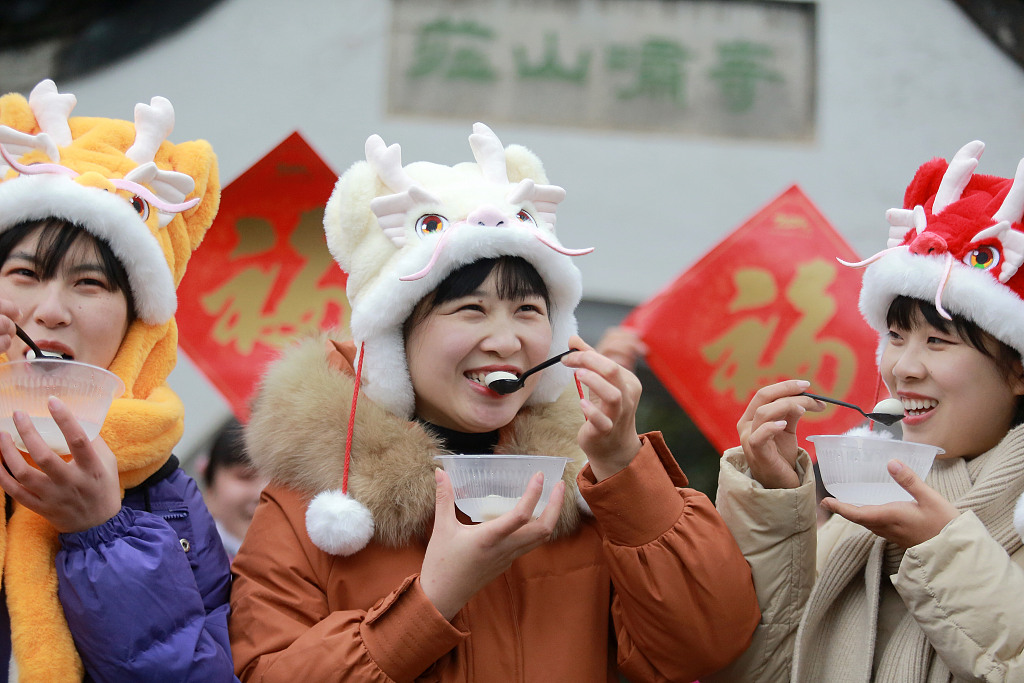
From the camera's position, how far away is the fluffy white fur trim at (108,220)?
2.10m

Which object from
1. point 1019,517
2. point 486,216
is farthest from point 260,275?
point 1019,517

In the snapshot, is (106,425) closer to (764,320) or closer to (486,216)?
(486,216)

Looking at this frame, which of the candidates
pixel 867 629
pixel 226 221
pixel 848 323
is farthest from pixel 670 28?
pixel 867 629

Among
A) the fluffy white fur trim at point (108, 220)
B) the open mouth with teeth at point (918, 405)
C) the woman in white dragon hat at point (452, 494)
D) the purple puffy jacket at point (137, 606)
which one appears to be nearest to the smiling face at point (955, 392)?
the open mouth with teeth at point (918, 405)

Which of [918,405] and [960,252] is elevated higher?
[960,252]

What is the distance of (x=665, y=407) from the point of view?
15.3 ft

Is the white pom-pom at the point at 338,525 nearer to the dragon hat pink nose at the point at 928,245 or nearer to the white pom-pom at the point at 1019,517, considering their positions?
the white pom-pom at the point at 1019,517

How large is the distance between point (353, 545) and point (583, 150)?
3910mm

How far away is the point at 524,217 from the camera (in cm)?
233

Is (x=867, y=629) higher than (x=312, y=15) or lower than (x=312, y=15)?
lower

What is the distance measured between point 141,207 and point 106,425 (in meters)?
0.56

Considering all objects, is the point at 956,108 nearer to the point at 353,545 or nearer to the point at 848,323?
the point at 848,323

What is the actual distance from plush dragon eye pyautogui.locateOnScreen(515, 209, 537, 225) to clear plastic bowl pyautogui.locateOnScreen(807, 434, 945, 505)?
2.81 ft

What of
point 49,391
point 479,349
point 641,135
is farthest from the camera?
point 641,135
